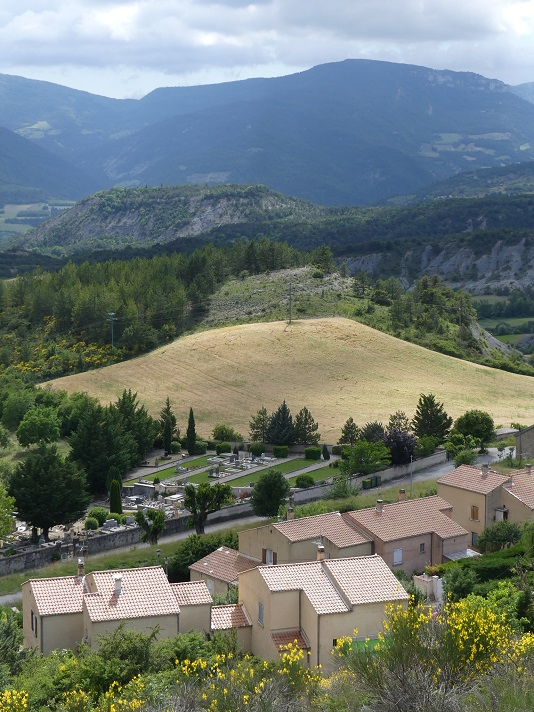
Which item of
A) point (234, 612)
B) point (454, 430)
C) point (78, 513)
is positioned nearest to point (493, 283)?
point (454, 430)

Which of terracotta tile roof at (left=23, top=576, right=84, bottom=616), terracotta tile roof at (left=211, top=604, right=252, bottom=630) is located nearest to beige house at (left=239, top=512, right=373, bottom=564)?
terracotta tile roof at (left=211, top=604, right=252, bottom=630)

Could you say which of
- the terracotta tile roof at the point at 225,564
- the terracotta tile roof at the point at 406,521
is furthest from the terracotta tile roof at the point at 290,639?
the terracotta tile roof at the point at 406,521

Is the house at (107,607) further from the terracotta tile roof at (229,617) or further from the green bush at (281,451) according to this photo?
the green bush at (281,451)

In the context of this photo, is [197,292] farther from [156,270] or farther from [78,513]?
[78,513]

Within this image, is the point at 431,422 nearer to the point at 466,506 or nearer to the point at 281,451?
the point at 281,451

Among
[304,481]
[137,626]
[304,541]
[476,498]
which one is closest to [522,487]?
[476,498]

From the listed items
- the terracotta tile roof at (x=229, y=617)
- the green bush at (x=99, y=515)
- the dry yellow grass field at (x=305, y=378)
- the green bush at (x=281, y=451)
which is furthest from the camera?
the dry yellow grass field at (x=305, y=378)
